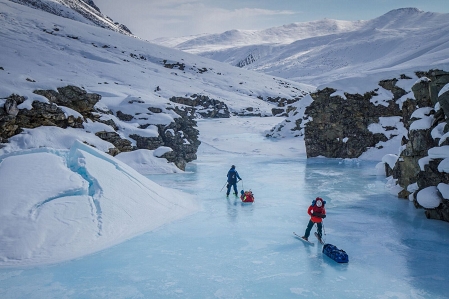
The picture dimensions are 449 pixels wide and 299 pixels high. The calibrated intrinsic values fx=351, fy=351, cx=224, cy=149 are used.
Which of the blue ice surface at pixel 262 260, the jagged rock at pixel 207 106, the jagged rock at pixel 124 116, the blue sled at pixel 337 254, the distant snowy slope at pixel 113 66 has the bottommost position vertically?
the blue ice surface at pixel 262 260

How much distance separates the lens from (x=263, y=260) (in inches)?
327

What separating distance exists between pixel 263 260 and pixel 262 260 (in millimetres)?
24

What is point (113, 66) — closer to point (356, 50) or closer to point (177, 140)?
point (177, 140)

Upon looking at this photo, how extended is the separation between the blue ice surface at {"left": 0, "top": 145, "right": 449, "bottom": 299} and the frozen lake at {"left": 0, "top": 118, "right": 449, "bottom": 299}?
0.07 ft

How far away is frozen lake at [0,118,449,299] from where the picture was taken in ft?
22.3

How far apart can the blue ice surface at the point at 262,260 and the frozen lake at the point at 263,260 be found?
0.9 inches

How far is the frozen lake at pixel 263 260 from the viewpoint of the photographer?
680cm

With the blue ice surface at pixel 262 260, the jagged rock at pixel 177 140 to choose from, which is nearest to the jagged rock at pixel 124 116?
the jagged rock at pixel 177 140

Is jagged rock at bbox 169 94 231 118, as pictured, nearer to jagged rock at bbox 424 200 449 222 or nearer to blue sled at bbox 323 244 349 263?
jagged rock at bbox 424 200 449 222

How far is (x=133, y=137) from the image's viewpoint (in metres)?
23.9

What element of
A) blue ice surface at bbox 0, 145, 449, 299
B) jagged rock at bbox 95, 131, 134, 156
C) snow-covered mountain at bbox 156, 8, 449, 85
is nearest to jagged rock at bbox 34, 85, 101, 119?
jagged rock at bbox 95, 131, 134, 156

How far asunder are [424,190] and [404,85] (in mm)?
21564

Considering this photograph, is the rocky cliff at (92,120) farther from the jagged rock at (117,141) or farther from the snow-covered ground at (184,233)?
the snow-covered ground at (184,233)

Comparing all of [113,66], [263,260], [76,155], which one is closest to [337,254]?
[263,260]
